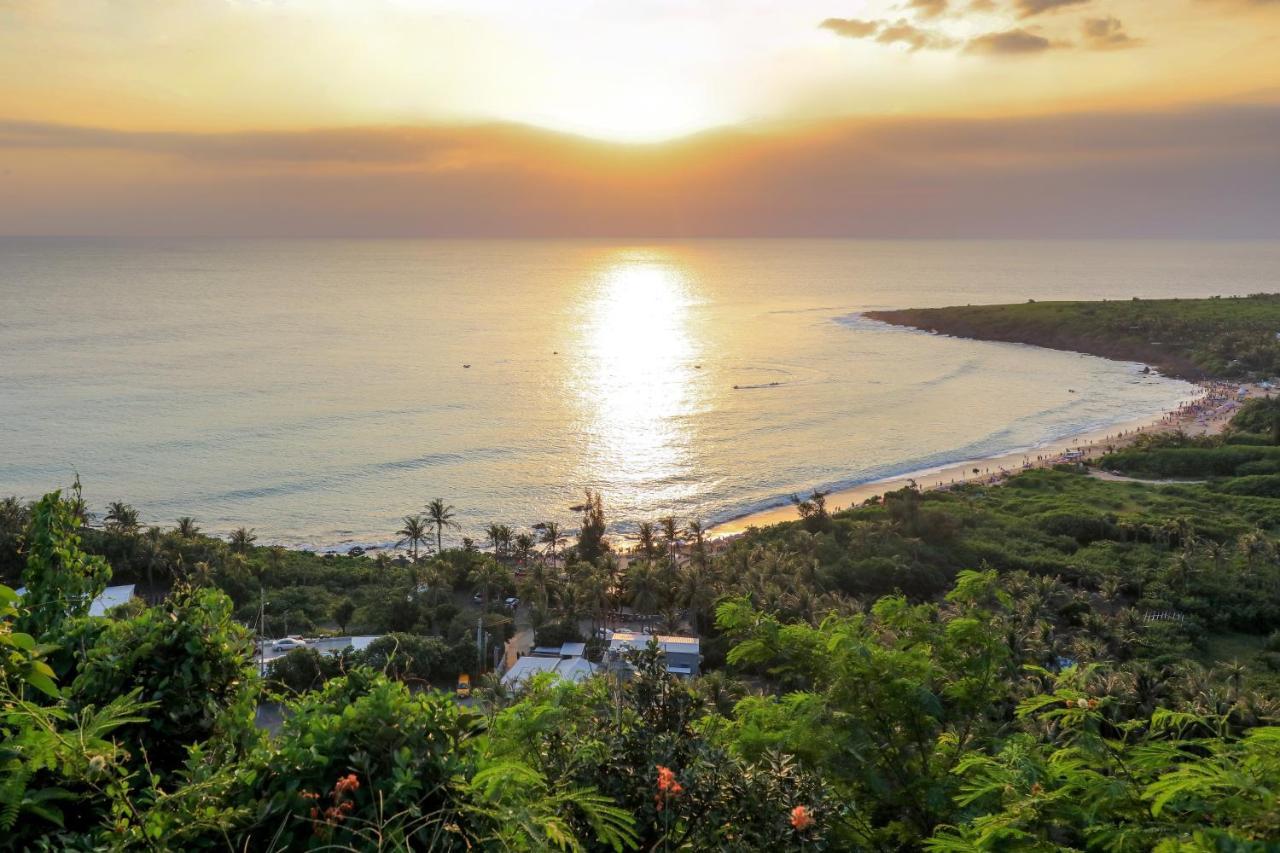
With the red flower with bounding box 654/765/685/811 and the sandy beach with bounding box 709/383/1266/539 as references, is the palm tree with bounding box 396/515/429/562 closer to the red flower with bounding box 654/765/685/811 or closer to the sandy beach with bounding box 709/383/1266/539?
the sandy beach with bounding box 709/383/1266/539

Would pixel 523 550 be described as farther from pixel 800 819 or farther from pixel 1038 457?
pixel 1038 457

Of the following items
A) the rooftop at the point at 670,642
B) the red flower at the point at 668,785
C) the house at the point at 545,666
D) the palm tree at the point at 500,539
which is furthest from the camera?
the palm tree at the point at 500,539

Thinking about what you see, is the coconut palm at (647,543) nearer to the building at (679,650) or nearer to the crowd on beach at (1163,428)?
the building at (679,650)

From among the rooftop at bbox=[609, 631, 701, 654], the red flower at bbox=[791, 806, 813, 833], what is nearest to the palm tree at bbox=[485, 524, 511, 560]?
the rooftop at bbox=[609, 631, 701, 654]

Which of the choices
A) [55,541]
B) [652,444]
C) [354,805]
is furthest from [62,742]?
[652,444]

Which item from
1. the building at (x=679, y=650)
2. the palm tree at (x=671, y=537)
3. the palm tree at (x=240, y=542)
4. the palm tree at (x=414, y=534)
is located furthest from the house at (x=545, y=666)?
the palm tree at (x=240, y=542)

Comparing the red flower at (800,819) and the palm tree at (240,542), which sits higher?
the red flower at (800,819)

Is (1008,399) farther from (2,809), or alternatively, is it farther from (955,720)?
(2,809)

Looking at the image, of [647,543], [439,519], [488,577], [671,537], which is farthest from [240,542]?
[671,537]
